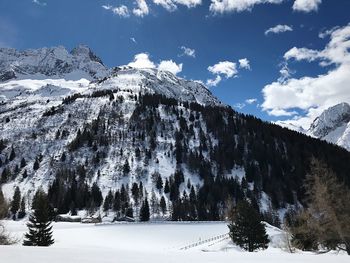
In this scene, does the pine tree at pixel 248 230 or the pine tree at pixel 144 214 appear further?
the pine tree at pixel 144 214

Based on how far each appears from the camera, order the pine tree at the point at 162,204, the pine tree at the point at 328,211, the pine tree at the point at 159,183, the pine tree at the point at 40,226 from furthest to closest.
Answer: the pine tree at the point at 159,183, the pine tree at the point at 162,204, the pine tree at the point at 40,226, the pine tree at the point at 328,211

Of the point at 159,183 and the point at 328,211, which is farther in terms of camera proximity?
the point at 159,183

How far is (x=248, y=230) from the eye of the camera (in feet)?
206

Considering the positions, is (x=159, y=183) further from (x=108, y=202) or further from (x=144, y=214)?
(x=144, y=214)

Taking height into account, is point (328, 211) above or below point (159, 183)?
below

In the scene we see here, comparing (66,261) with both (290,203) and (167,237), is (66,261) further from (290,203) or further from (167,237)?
(290,203)

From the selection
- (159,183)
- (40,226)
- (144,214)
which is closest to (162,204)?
(144,214)

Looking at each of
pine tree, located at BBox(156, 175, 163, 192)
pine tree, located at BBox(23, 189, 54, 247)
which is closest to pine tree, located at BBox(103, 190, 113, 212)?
pine tree, located at BBox(156, 175, 163, 192)

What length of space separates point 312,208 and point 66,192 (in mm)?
153970

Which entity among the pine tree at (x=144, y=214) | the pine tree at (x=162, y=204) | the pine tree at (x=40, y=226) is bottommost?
the pine tree at (x=40, y=226)

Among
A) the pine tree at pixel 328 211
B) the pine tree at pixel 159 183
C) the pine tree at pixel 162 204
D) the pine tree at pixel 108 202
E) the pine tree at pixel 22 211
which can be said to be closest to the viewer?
the pine tree at pixel 328 211

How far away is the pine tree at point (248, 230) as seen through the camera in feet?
205

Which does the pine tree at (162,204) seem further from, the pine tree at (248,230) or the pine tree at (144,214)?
the pine tree at (248,230)

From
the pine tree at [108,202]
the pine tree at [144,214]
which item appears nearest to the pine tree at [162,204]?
the pine tree at [144,214]
